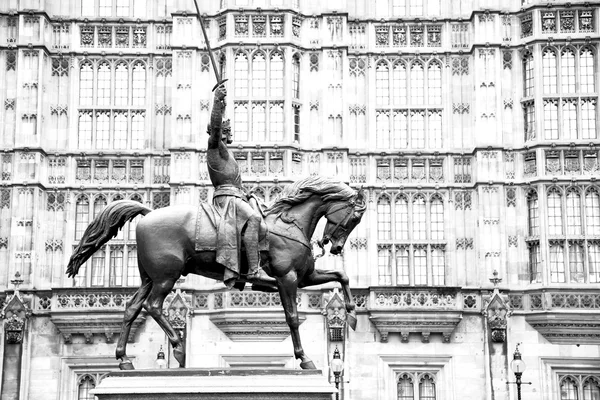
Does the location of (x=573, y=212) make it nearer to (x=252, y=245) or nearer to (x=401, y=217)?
(x=401, y=217)

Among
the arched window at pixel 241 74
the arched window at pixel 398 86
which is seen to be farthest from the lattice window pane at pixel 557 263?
the arched window at pixel 241 74

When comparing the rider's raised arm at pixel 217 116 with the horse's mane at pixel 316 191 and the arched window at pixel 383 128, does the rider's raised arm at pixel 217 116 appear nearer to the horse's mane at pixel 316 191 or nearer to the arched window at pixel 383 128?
the horse's mane at pixel 316 191

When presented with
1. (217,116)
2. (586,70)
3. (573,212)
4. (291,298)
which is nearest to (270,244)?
(291,298)

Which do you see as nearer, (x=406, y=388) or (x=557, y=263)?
(x=406, y=388)

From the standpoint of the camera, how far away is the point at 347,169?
35.6 m

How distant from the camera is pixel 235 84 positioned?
35812mm

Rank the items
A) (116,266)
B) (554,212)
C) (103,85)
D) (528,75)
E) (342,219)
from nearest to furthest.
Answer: (342,219) < (554,212) < (116,266) < (528,75) < (103,85)

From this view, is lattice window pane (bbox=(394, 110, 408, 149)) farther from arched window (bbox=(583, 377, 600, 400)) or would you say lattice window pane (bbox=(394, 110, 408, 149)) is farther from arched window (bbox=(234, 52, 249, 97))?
arched window (bbox=(583, 377, 600, 400))

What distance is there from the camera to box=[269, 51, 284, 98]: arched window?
35781 millimetres

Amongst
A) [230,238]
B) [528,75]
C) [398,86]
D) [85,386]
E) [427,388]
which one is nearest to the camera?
[230,238]

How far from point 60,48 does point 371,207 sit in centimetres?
1188

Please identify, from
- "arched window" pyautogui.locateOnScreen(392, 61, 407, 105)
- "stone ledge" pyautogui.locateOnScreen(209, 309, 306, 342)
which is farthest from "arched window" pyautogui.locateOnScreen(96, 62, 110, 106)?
"arched window" pyautogui.locateOnScreen(392, 61, 407, 105)

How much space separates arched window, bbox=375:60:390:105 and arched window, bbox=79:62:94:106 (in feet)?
31.8

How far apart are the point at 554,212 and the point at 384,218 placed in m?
5.49
